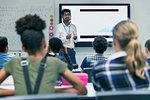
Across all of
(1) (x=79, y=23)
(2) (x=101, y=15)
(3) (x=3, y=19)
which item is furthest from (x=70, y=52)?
(3) (x=3, y=19)

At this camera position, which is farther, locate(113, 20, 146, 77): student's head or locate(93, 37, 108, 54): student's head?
locate(93, 37, 108, 54): student's head

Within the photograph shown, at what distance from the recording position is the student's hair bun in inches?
61.3

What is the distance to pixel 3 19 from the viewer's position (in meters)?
6.07

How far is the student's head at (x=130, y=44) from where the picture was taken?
139cm

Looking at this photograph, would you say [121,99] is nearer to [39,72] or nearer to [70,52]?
[39,72]

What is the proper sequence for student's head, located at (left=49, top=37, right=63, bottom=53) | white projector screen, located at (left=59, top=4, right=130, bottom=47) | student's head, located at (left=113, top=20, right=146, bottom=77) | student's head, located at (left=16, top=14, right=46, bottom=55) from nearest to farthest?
student's head, located at (left=113, top=20, right=146, bottom=77), student's head, located at (left=16, top=14, right=46, bottom=55), student's head, located at (left=49, top=37, right=63, bottom=53), white projector screen, located at (left=59, top=4, right=130, bottom=47)

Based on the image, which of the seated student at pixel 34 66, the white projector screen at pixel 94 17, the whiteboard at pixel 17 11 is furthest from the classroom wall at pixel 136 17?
the seated student at pixel 34 66

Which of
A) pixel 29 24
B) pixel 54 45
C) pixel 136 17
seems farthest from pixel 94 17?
pixel 29 24

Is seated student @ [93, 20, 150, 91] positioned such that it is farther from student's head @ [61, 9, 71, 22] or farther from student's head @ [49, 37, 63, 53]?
student's head @ [61, 9, 71, 22]

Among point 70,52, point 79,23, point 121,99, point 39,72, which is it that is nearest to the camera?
point 121,99

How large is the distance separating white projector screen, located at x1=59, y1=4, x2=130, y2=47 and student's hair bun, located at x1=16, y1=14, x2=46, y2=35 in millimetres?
4428

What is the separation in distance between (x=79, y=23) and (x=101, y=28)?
0.57 m

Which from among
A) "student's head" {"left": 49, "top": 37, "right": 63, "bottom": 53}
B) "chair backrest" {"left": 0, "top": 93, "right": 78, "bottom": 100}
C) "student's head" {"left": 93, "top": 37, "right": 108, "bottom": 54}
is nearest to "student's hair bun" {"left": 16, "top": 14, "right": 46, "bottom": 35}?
"chair backrest" {"left": 0, "top": 93, "right": 78, "bottom": 100}

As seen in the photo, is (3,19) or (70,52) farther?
(3,19)
